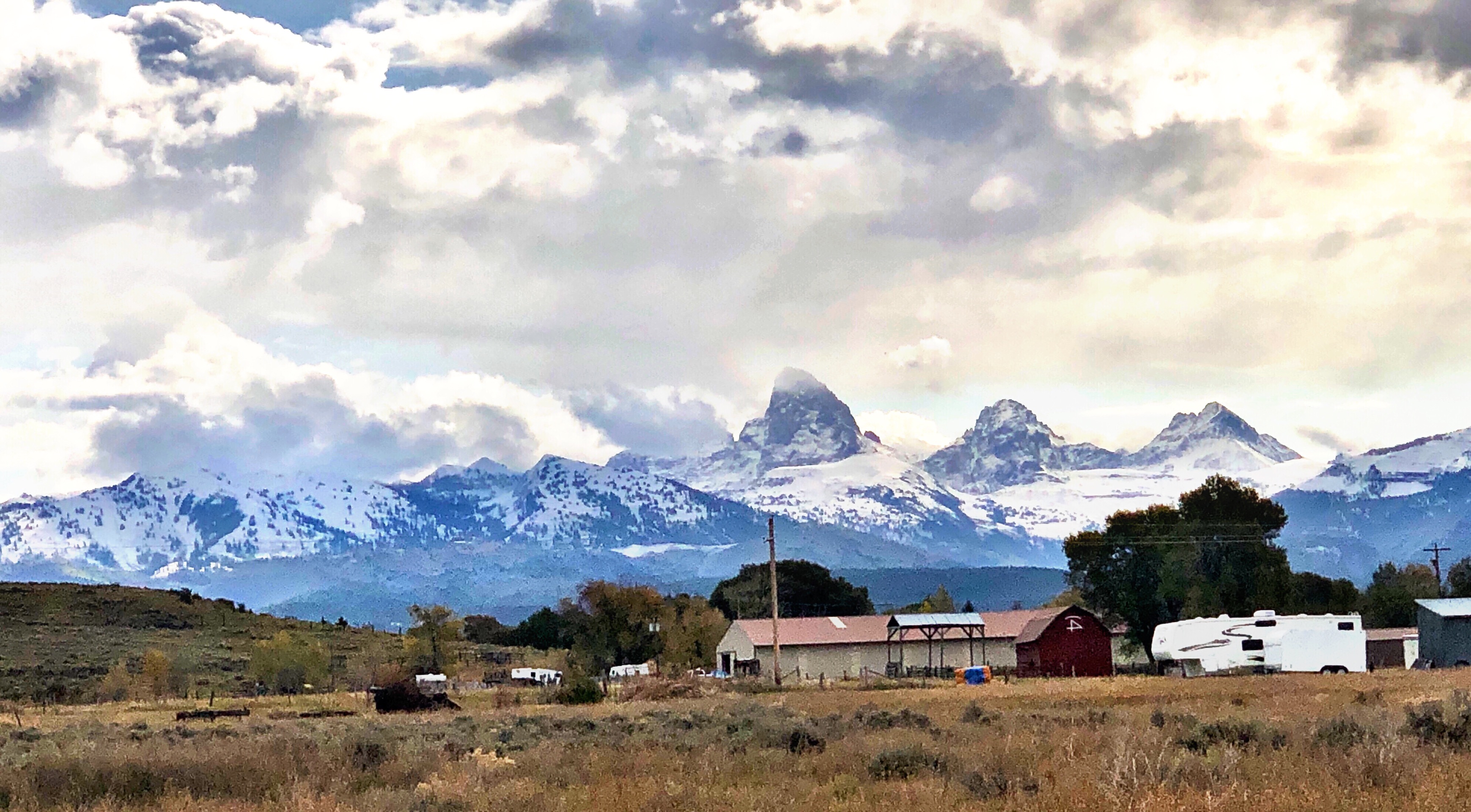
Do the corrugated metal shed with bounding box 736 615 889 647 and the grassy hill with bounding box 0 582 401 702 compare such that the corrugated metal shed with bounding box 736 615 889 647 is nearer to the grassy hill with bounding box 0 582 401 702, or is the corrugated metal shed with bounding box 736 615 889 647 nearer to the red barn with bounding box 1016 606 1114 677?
the red barn with bounding box 1016 606 1114 677

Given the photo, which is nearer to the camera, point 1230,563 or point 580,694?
point 580,694

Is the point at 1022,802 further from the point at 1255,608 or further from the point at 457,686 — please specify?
the point at 1255,608

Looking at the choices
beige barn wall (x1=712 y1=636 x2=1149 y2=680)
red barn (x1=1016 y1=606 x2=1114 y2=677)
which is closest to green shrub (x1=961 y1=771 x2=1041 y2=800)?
beige barn wall (x1=712 y1=636 x2=1149 y2=680)

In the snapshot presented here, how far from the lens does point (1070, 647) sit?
7856cm

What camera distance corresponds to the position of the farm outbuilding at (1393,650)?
81.6 m

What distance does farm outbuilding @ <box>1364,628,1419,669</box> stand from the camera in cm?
8156

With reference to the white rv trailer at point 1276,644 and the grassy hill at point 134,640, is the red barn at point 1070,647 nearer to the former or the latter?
the white rv trailer at point 1276,644

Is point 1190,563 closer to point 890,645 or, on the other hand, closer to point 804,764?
point 890,645

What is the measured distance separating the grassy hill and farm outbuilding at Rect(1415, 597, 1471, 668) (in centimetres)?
5127

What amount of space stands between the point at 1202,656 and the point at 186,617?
70055 millimetres

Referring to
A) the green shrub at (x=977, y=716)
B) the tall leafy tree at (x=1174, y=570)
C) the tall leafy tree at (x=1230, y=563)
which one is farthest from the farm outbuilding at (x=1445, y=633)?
the green shrub at (x=977, y=716)

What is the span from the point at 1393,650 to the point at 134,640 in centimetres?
7370

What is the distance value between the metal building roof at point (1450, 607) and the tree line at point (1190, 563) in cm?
1125

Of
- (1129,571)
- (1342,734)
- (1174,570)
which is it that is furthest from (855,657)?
(1342,734)
